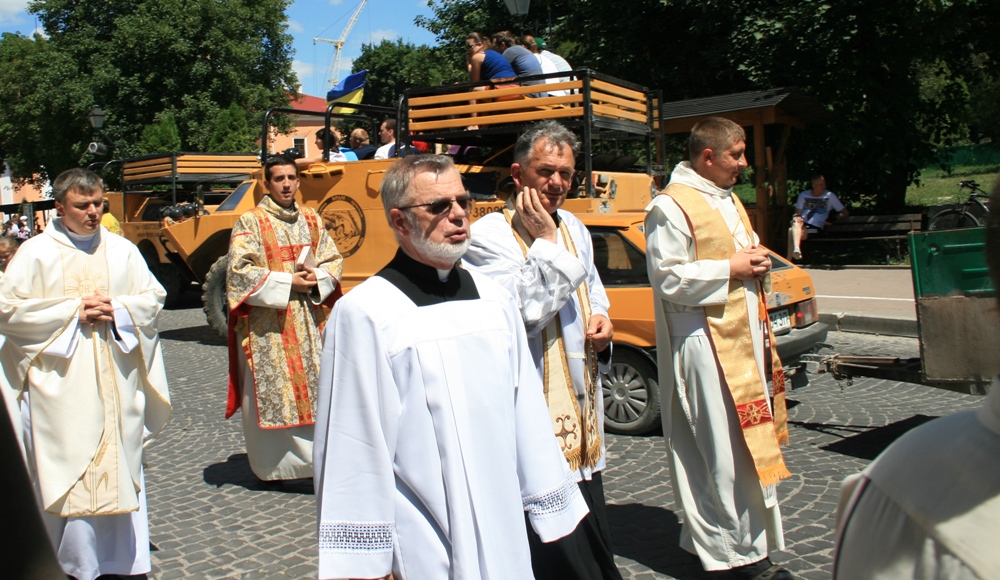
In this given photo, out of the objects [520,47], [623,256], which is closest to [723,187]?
[623,256]

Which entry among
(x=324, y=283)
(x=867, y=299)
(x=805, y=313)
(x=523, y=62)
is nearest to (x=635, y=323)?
(x=805, y=313)

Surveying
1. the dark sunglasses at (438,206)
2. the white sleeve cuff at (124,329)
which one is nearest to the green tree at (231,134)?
the white sleeve cuff at (124,329)

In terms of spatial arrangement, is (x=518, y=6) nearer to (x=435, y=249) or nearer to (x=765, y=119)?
(x=765, y=119)

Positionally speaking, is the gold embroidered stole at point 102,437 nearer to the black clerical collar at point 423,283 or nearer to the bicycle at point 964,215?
the black clerical collar at point 423,283

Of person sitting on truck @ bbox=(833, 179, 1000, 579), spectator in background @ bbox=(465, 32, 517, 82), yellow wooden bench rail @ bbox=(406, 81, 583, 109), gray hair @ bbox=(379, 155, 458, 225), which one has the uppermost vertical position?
spectator in background @ bbox=(465, 32, 517, 82)

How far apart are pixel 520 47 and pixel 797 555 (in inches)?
232

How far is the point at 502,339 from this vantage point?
99.0 inches

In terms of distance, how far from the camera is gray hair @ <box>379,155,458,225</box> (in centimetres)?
262

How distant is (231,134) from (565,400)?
86.5 feet

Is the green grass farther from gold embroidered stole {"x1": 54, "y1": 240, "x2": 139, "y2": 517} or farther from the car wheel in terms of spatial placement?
gold embroidered stole {"x1": 54, "y1": 240, "x2": 139, "y2": 517}

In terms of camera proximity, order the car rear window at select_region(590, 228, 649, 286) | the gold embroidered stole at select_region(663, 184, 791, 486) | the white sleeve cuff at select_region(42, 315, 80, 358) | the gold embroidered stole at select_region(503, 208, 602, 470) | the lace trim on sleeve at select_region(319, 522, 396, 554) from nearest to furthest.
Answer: the lace trim on sleeve at select_region(319, 522, 396, 554), the gold embroidered stole at select_region(503, 208, 602, 470), the gold embroidered stole at select_region(663, 184, 791, 486), the white sleeve cuff at select_region(42, 315, 80, 358), the car rear window at select_region(590, 228, 649, 286)

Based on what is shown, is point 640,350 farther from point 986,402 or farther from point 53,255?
point 986,402

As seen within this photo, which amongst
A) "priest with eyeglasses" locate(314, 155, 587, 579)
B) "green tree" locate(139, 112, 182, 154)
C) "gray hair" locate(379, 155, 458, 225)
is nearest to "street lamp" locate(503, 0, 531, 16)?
"gray hair" locate(379, 155, 458, 225)

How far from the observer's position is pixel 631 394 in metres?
6.67
